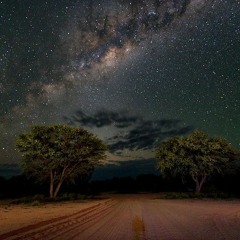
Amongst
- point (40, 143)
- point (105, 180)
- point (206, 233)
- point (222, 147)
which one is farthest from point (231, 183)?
point (105, 180)

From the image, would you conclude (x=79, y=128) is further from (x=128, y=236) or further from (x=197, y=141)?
(x=128, y=236)

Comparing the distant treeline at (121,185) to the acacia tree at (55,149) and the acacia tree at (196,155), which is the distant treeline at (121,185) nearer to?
the acacia tree at (196,155)

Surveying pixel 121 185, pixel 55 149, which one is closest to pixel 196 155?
pixel 55 149

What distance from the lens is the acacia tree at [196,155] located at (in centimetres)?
5312

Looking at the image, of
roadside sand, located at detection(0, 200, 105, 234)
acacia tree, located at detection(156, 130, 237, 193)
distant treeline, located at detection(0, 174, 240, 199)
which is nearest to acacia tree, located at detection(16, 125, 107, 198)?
distant treeline, located at detection(0, 174, 240, 199)

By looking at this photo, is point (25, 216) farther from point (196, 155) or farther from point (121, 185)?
point (121, 185)

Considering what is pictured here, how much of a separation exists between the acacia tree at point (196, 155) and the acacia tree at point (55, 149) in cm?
1348

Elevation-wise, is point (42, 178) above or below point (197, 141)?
below

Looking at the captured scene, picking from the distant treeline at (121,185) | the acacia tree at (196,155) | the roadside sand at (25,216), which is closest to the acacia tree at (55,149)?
the distant treeline at (121,185)

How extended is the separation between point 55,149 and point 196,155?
22.8m

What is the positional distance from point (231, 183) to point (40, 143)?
40.6 m

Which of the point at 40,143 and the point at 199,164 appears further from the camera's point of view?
the point at 199,164

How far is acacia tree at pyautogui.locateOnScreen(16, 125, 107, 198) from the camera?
1684 inches

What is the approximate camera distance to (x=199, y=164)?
175 ft
